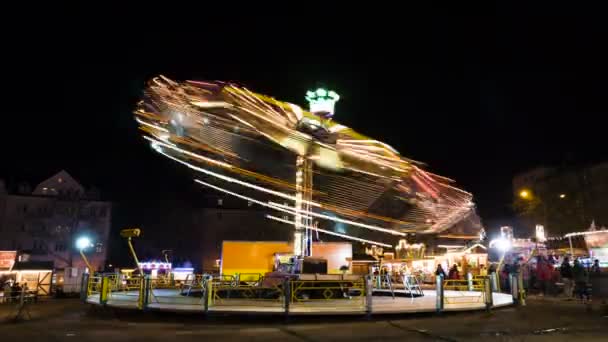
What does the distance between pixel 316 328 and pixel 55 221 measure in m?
50.1

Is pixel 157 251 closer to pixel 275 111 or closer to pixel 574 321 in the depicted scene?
pixel 275 111

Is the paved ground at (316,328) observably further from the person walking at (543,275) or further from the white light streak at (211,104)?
the white light streak at (211,104)

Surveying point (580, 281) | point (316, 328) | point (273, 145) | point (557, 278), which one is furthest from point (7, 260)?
point (580, 281)

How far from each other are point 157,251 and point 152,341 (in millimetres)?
59297

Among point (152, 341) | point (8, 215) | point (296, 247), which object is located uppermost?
point (8, 215)

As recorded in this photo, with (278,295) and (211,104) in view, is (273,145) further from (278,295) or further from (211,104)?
(278,295)

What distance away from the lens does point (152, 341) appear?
404 inches

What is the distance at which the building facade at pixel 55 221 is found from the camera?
51.0 metres

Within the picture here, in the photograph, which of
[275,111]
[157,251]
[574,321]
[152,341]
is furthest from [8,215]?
[574,321]

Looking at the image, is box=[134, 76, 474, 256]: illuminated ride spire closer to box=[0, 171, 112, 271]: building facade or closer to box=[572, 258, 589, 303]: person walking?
box=[572, 258, 589, 303]: person walking

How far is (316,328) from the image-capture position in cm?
1217

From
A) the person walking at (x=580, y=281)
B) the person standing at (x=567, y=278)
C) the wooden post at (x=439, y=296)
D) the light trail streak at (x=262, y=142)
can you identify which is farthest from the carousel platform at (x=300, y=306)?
the person standing at (x=567, y=278)

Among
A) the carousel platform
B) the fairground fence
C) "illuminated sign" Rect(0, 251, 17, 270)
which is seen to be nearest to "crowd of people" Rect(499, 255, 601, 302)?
the fairground fence

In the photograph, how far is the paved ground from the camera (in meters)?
10.7
